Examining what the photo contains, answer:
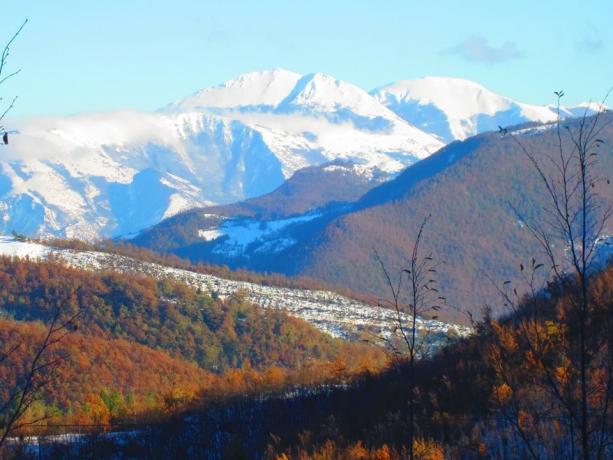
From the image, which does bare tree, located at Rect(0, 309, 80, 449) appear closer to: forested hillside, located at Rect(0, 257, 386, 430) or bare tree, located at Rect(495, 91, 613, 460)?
bare tree, located at Rect(495, 91, 613, 460)

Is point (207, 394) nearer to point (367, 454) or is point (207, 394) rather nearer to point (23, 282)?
point (367, 454)

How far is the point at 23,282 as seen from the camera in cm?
18425

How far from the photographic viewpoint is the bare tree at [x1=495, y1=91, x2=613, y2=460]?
1300 centimetres

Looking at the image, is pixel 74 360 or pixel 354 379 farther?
pixel 74 360

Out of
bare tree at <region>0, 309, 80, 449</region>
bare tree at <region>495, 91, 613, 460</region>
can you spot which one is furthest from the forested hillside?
bare tree at <region>0, 309, 80, 449</region>

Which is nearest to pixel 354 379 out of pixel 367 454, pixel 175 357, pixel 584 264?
pixel 367 454

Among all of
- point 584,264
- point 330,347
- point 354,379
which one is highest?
point 584,264

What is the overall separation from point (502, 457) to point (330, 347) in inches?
5316

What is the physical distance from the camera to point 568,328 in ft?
164

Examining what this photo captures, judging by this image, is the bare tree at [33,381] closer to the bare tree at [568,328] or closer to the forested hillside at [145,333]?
the bare tree at [568,328]

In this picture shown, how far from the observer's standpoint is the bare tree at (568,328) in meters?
13.0

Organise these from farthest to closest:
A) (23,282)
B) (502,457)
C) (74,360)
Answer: (23,282) < (74,360) < (502,457)

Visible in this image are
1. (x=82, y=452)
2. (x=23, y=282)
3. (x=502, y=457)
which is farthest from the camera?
(x=23, y=282)

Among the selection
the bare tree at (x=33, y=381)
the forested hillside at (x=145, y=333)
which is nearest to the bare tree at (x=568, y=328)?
the bare tree at (x=33, y=381)
